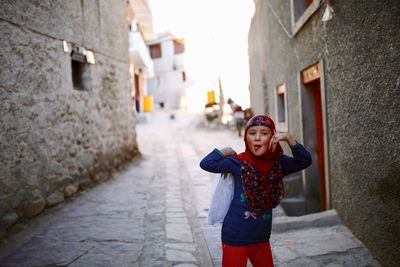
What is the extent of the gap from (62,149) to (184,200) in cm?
207

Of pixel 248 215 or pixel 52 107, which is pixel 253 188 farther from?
pixel 52 107

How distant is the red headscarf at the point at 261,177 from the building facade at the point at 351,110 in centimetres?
109

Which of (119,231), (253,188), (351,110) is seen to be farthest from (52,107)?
(253,188)

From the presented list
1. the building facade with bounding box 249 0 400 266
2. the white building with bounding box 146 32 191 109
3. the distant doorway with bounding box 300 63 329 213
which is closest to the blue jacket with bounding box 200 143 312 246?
the building facade with bounding box 249 0 400 266

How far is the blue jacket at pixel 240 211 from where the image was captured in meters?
Answer: 2.31

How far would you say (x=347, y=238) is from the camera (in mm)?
3883

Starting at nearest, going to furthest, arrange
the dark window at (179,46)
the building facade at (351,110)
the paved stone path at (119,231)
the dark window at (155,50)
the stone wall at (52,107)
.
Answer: the building facade at (351,110) < the paved stone path at (119,231) < the stone wall at (52,107) < the dark window at (179,46) < the dark window at (155,50)

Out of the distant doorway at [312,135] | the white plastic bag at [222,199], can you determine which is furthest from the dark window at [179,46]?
the white plastic bag at [222,199]

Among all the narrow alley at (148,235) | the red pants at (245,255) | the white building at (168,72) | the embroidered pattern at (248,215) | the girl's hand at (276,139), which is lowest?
the narrow alley at (148,235)

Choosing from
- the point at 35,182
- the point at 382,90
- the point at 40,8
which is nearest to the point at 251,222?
the point at 382,90

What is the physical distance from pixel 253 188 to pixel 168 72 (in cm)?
3633

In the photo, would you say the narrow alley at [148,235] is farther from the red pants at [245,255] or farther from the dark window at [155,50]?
the dark window at [155,50]

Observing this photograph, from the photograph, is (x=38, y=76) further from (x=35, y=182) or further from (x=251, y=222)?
(x=251, y=222)

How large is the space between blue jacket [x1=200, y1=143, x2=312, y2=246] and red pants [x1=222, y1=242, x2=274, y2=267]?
3cm
